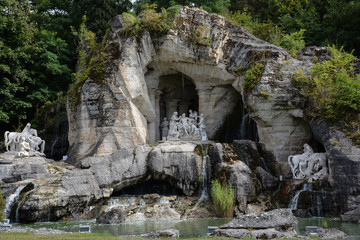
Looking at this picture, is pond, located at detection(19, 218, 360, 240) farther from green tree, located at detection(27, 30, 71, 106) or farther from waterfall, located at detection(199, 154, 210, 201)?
green tree, located at detection(27, 30, 71, 106)

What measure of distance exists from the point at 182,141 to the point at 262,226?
1195cm

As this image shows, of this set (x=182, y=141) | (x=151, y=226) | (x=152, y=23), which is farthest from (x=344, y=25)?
(x=151, y=226)

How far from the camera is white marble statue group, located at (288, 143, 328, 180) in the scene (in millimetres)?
17222

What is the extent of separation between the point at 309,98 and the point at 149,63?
9.11 metres

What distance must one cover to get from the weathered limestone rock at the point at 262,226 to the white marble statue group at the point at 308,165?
7.87 metres

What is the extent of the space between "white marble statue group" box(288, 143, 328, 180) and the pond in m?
3.38

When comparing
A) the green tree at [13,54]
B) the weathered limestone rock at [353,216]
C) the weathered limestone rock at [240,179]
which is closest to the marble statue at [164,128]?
the green tree at [13,54]

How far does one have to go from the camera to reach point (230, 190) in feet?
48.2

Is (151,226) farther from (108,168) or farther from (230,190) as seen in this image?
(108,168)

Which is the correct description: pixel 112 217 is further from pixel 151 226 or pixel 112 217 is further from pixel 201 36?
pixel 201 36

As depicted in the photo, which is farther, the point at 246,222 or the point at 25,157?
the point at 25,157

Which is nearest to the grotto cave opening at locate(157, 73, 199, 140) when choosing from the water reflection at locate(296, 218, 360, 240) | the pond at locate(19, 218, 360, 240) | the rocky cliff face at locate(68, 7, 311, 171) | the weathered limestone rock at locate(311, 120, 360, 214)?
the rocky cliff face at locate(68, 7, 311, 171)

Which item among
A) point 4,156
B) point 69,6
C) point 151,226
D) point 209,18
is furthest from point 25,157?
point 69,6

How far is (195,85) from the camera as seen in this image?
2445cm
